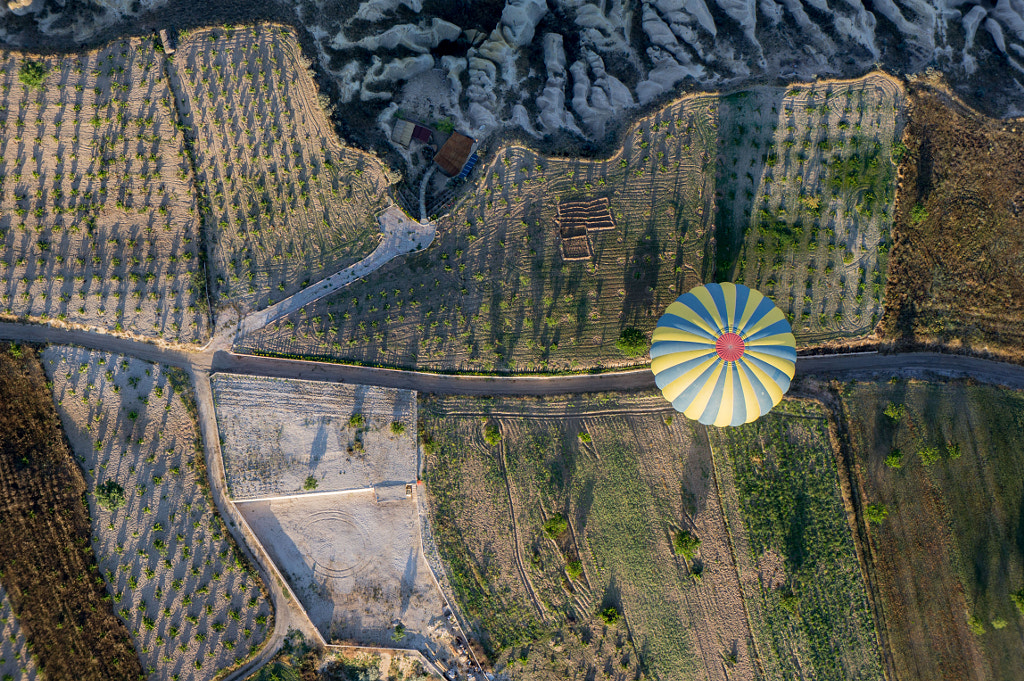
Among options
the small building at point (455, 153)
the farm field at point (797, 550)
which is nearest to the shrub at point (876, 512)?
the farm field at point (797, 550)

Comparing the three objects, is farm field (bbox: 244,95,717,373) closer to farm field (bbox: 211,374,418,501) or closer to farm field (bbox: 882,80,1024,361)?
farm field (bbox: 211,374,418,501)

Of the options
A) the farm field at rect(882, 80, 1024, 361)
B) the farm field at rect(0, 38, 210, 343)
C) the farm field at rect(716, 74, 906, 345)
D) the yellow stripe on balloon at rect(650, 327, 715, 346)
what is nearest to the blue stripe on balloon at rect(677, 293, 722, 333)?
the yellow stripe on balloon at rect(650, 327, 715, 346)

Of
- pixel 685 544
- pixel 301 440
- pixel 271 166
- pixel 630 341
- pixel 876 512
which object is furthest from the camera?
pixel 271 166

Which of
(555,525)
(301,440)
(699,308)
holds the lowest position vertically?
(555,525)

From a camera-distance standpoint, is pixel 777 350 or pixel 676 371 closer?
pixel 777 350

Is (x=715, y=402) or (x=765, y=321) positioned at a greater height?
(x=765, y=321)

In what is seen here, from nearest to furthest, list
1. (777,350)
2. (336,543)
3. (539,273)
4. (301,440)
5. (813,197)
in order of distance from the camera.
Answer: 1. (777,350)
2. (301,440)
3. (336,543)
4. (813,197)
5. (539,273)

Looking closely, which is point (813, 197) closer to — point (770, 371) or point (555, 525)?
point (770, 371)

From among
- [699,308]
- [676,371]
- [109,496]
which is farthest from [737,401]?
[109,496]
